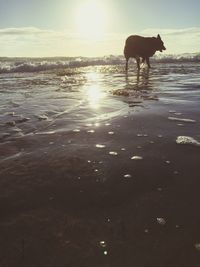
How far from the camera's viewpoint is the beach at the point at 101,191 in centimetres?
263

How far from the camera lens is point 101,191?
3.59m

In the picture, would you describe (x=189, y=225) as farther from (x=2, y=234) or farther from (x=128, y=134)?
(x=128, y=134)

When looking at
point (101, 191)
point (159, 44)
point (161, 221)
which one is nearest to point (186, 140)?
point (101, 191)

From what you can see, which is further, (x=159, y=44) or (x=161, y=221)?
Result: (x=159, y=44)

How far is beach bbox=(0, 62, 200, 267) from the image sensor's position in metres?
2.63

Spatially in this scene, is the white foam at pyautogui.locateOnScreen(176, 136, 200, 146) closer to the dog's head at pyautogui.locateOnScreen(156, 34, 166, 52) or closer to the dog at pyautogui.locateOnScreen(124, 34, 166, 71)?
the dog at pyautogui.locateOnScreen(124, 34, 166, 71)

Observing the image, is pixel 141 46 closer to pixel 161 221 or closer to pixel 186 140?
pixel 186 140

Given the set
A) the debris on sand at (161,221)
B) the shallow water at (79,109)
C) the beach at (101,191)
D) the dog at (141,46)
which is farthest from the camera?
the dog at (141,46)

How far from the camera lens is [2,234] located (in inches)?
112

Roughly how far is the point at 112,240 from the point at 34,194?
3.72 ft

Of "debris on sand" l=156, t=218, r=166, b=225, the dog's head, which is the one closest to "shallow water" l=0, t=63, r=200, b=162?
"debris on sand" l=156, t=218, r=166, b=225

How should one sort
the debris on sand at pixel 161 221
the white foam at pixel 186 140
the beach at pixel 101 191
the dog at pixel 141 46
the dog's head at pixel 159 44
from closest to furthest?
the beach at pixel 101 191, the debris on sand at pixel 161 221, the white foam at pixel 186 140, the dog at pixel 141 46, the dog's head at pixel 159 44

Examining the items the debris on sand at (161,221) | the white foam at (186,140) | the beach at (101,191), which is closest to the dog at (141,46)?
the beach at (101,191)

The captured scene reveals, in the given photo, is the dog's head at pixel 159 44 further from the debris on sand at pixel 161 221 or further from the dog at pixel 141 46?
the debris on sand at pixel 161 221
